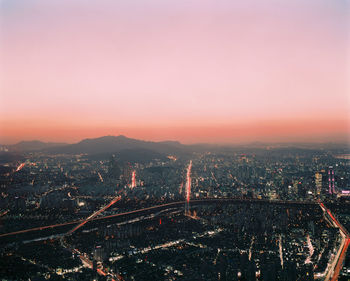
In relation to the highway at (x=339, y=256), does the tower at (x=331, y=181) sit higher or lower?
higher

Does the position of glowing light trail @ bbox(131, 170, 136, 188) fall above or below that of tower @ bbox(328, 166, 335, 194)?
below

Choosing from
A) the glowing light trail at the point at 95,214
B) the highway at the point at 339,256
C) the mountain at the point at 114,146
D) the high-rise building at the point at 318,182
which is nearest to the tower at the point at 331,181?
the high-rise building at the point at 318,182

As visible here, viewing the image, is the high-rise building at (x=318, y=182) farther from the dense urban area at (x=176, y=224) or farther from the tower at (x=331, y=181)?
the tower at (x=331, y=181)

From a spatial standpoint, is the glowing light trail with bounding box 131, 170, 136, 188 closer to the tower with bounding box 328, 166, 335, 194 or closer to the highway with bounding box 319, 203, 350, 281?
the tower with bounding box 328, 166, 335, 194

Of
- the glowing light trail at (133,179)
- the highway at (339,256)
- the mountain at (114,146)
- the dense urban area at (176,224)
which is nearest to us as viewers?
the highway at (339,256)

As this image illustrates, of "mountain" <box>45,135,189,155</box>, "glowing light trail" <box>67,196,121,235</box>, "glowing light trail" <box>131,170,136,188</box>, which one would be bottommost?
"glowing light trail" <box>67,196,121,235</box>

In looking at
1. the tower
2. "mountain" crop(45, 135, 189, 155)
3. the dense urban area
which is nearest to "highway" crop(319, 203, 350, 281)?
the dense urban area

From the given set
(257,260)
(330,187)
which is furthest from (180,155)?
(257,260)

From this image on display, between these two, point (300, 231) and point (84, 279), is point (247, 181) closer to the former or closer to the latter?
point (300, 231)
